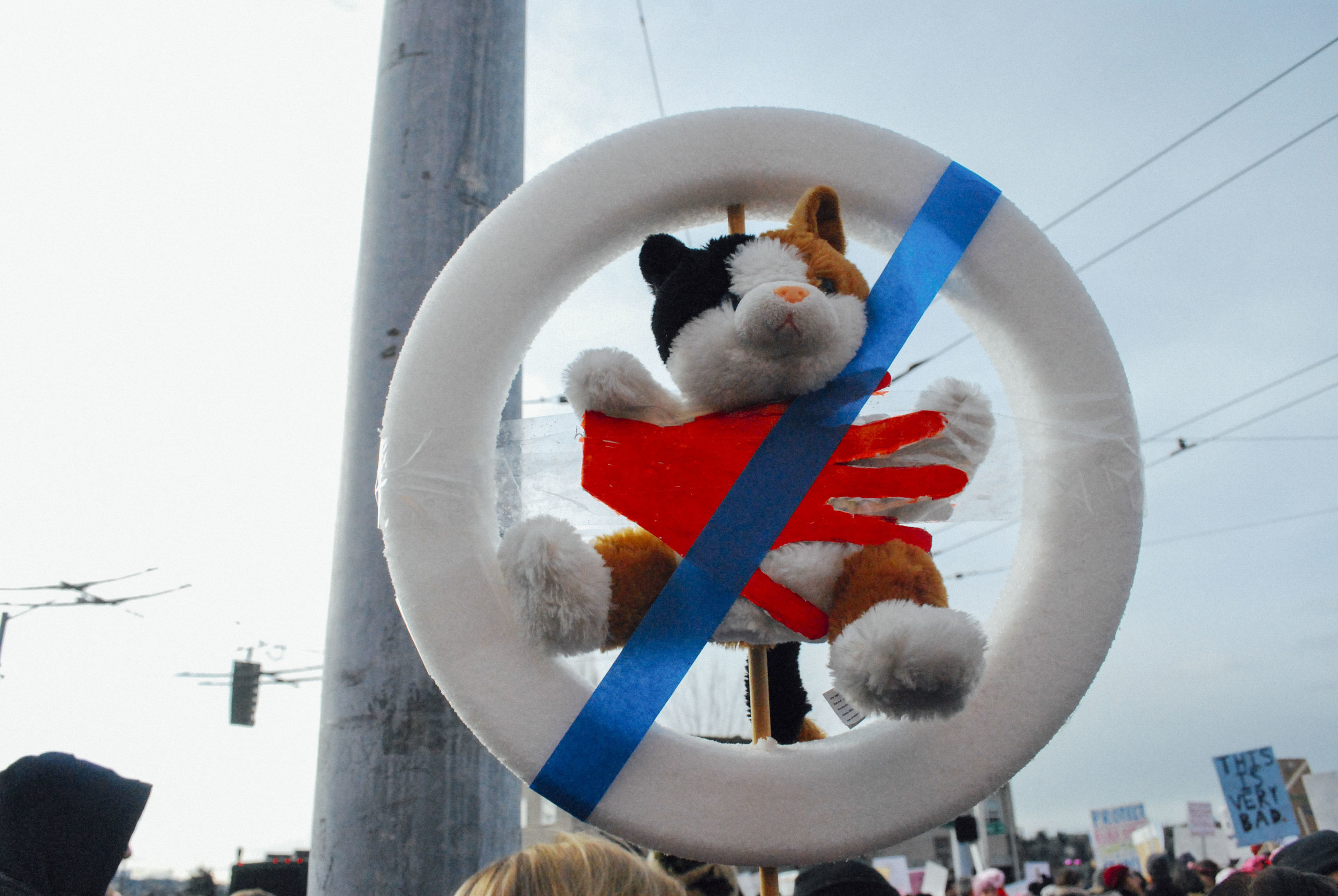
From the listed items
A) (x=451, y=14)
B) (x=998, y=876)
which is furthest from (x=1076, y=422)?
(x=998, y=876)

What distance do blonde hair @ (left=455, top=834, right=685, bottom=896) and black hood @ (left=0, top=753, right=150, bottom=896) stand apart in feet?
2.91

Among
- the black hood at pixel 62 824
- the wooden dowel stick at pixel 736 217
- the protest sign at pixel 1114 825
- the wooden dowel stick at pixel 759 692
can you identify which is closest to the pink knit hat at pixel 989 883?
the protest sign at pixel 1114 825

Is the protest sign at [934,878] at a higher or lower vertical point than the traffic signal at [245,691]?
lower

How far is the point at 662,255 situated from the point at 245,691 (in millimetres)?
12910

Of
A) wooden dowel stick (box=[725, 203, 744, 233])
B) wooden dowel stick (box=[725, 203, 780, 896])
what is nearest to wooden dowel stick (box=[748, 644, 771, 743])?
wooden dowel stick (box=[725, 203, 780, 896])

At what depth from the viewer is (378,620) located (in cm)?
130

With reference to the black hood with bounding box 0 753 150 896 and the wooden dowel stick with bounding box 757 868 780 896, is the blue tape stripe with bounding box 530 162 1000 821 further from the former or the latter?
the black hood with bounding box 0 753 150 896

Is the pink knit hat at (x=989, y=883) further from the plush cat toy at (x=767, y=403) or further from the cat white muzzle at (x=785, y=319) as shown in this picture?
the cat white muzzle at (x=785, y=319)

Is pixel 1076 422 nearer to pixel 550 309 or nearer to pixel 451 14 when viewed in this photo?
pixel 550 309

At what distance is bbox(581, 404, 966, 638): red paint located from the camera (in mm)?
858

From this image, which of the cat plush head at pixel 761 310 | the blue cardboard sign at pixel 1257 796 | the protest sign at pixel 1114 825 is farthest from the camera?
the protest sign at pixel 1114 825

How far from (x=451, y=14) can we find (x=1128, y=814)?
10458 mm

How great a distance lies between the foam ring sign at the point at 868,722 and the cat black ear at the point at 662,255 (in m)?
0.03

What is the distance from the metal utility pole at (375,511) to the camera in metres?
1.22
